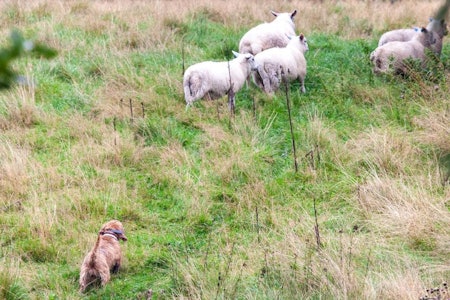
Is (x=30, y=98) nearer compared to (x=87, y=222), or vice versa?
(x=87, y=222)

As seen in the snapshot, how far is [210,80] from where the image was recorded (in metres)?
9.17

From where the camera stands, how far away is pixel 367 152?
7.79 metres

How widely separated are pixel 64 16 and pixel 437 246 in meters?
9.32

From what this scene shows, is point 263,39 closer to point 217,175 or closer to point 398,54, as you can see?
point 398,54

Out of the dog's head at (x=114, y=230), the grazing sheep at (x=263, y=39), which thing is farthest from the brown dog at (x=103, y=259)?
the grazing sheep at (x=263, y=39)

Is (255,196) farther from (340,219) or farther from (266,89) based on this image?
(266,89)

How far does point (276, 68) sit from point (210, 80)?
1.07 metres

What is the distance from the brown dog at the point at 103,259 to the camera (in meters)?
5.26

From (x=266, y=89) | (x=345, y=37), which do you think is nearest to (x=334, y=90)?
(x=266, y=89)

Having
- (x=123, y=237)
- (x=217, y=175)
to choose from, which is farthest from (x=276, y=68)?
(x=123, y=237)

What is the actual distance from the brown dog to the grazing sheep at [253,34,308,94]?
4486 millimetres

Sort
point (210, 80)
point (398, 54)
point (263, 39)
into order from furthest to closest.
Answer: point (263, 39) → point (398, 54) → point (210, 80)

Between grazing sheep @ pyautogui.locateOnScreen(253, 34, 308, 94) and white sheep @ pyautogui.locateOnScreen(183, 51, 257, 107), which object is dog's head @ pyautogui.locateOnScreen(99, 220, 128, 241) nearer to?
white sheep @ pyautogui.locateOnScreen(183, 51, 257, 107)

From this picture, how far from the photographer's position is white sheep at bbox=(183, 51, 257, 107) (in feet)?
29.9
